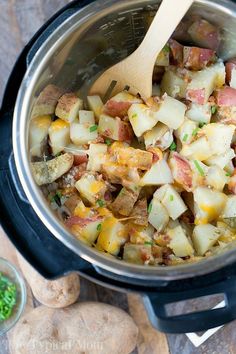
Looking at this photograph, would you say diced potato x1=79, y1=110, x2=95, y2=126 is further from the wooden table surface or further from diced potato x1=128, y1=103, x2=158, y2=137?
the wooden table surface

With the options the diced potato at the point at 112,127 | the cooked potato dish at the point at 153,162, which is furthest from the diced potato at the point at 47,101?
the diced potato at the point at 112,127

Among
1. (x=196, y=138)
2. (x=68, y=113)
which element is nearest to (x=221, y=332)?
→ (x=196, y=138)

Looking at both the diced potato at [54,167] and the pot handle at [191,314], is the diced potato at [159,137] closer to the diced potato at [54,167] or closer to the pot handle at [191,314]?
the diced potato at [54,167]

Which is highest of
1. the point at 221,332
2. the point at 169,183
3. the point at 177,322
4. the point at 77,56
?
the point at 77,56

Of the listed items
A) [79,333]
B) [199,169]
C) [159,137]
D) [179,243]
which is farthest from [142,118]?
[79,333]

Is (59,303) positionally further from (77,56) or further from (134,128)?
(77,56)

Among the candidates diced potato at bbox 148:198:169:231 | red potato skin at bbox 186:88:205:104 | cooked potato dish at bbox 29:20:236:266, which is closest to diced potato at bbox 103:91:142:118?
cooked potato dish at bbox 29:20:236:266

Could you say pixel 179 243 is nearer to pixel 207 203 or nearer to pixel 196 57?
pixel 207 203
